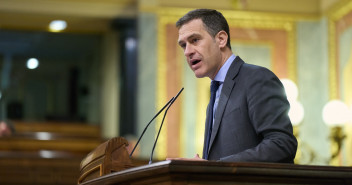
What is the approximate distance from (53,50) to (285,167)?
35.9 ft

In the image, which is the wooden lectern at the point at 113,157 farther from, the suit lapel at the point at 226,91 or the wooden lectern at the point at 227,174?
the suit lapel at the point at 226,91

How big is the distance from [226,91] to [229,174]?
0.59 metres

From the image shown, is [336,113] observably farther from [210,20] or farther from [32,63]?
[32,63]

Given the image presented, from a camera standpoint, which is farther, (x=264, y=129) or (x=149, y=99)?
(x=149, y=99)

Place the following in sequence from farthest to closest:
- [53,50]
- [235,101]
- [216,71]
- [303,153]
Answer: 1. [53,50]
2. [303,153]
3. [216,71]
4. [235,101]

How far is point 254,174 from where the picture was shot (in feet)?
5.93

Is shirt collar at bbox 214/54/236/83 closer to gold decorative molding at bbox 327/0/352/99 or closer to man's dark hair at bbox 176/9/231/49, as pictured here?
man's dark hair at bbox 176/9/231/49

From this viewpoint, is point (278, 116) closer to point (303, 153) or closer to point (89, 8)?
point (303, 153)

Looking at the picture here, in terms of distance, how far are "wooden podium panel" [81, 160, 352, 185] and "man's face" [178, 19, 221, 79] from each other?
645 millimetres

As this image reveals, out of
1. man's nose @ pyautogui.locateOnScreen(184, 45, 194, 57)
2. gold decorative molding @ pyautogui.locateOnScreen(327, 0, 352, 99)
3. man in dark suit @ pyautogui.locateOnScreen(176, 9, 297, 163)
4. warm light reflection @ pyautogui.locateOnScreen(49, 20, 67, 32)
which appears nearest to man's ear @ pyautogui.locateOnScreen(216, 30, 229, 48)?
man in dark suit @ pyautogui.locateOnScreen(176, 9, 297, 163)

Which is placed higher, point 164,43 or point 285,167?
point 164,43

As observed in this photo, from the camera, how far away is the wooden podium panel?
1.76 m

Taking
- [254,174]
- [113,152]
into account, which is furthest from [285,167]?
[113,152]

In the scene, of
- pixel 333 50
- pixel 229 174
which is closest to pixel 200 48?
pixel 229 174
